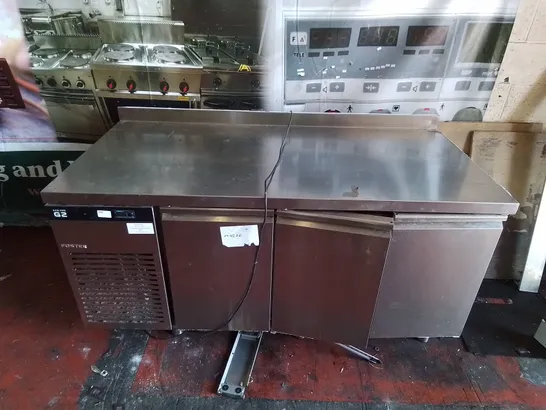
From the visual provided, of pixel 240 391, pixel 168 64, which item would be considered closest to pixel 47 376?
pixel 240 391

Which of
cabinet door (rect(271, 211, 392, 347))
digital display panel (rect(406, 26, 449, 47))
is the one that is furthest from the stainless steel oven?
digital display panel (rect(406, 26, 449, 47))

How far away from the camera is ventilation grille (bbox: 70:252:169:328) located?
125 cm

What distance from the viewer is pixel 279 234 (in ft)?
3.86

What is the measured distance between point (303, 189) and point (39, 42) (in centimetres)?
142

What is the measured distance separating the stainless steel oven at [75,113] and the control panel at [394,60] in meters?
0.92

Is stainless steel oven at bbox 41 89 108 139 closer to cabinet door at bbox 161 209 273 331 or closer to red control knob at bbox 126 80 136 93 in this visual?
red control knob at bbox 126 80 136 93

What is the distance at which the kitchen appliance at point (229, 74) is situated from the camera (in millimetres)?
1667

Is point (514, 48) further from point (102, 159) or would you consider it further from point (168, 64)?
point (102, 159)

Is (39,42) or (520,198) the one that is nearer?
(39,42)

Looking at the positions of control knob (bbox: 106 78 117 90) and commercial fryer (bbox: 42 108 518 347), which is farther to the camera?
control knob (bbox: 106 78 117 90)

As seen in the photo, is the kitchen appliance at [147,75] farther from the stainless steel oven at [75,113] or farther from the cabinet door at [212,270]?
the cabinet door at [212,270]

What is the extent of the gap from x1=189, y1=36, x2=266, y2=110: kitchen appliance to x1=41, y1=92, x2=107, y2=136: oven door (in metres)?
0.53

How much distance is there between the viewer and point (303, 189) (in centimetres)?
116

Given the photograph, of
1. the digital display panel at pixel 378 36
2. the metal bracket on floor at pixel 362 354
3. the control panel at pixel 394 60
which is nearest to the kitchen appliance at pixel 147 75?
the control panel at pixel 394 60
